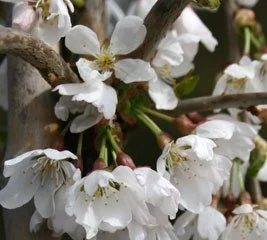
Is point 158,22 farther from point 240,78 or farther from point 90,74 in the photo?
point 240,78

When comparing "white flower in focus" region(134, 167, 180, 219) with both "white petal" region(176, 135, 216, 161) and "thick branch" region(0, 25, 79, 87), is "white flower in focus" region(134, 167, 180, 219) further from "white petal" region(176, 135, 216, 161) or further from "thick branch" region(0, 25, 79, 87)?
"thick branch" region(0, 25, 79, 87)

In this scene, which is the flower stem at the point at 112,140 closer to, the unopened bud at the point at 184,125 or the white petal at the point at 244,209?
the unopened bud at the point at 184,125

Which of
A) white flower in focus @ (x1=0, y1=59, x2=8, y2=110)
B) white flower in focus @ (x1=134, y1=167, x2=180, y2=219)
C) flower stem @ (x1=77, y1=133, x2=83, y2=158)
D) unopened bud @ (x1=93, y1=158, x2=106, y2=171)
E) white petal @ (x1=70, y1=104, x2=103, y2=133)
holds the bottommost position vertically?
white flower in focus @ (x1=0, y1=59, x2=8, y2=110)

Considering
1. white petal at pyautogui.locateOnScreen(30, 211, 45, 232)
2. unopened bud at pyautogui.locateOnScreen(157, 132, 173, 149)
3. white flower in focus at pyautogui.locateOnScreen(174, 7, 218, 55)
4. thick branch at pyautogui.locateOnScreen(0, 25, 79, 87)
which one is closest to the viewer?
thick branch at pyautogui.locateOnScreen(0, 25, 79, 87)

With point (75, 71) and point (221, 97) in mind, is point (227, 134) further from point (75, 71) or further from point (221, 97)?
point (75, 71)

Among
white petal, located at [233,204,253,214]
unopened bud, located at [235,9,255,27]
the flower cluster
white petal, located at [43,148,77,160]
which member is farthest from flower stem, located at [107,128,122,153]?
unopened bud, located at [235,9,255,27]
